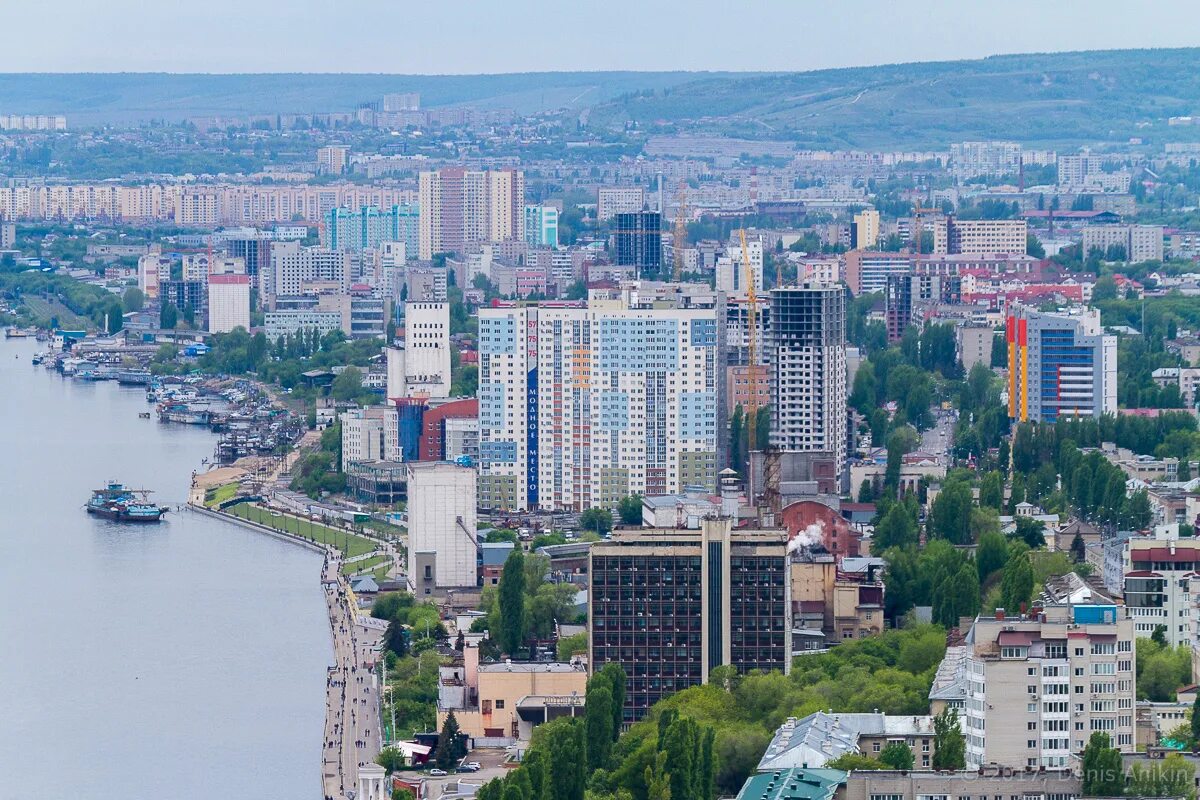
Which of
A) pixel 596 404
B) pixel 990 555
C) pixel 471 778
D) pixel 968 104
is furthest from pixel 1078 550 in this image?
pixel 968 104

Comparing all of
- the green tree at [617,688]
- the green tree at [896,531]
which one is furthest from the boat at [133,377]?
the green tree at [617,688]

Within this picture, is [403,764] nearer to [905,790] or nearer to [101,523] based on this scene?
[905,790]

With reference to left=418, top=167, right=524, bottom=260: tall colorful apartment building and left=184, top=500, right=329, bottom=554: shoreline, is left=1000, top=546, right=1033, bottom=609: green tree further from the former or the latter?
left=418, top=167, right=524, bottom=260: tall colorful apartment building

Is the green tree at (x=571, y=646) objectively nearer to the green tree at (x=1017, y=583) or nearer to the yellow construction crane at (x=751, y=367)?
the green tree at (x=1017, y=583)

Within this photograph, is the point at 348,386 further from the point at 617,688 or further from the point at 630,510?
the point at 617,688

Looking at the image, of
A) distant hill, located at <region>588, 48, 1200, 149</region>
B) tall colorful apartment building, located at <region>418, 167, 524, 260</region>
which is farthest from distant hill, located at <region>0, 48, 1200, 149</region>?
tall colorful apartment building, located at <region>418, 167, 524, 260</region>

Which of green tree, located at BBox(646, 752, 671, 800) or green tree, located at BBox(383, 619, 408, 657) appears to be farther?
green tree, located at BBox(383, 619, 408, 657)
